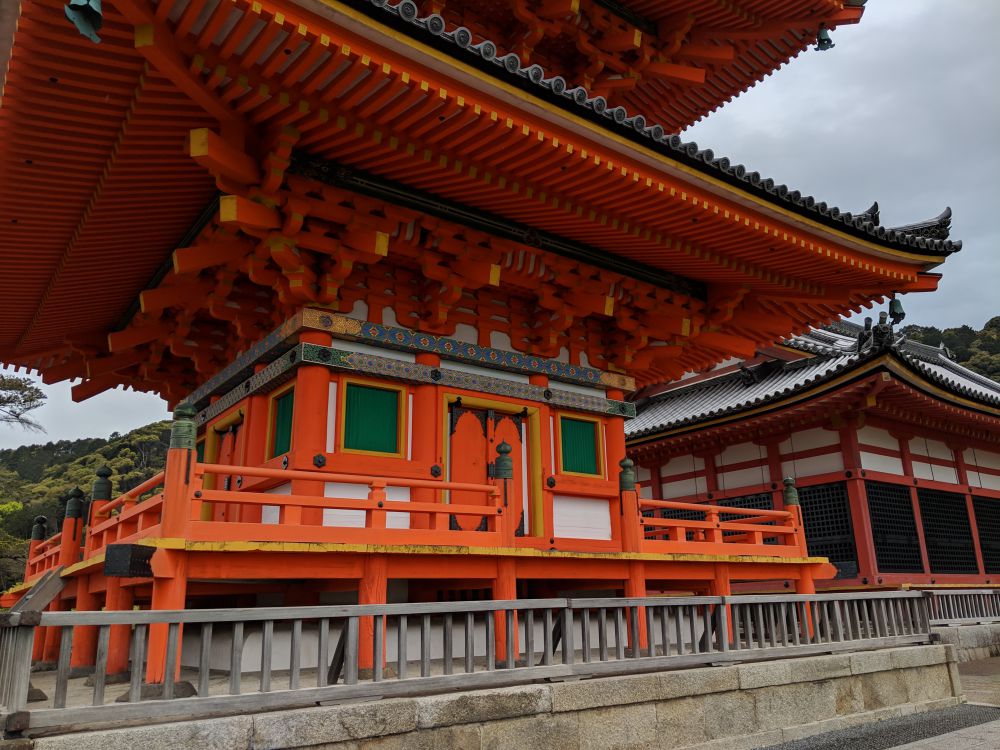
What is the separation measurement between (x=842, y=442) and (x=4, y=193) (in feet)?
52.2

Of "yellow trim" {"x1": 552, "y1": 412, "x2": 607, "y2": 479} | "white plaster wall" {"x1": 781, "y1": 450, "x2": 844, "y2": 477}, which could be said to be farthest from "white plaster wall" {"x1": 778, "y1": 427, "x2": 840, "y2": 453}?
"yellow trim" {"x1": 552, "y1": 412, "x2": 607, "y2": 479}

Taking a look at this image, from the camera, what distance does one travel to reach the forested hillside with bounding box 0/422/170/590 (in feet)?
121

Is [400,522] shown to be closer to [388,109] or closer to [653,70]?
[388,109]

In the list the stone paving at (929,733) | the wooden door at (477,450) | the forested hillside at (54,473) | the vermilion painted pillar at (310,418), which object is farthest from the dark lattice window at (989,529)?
the forested hillside at (54,473)

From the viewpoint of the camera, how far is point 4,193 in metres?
7.73

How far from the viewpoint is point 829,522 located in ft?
55.3

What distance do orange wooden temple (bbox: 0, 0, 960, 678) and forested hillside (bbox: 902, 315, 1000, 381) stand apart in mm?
48654

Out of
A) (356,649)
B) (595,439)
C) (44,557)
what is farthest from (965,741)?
(44,557)

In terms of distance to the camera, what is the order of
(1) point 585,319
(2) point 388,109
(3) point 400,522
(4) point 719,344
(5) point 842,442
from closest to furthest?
(2) point 388,109 < (3) point 400,522 < (1) point 585,319 < (4) point 719,344 < (5) point 842,442

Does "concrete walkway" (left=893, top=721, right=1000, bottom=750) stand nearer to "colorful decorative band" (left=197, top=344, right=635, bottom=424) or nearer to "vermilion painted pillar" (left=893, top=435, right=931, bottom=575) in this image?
"colorful decorative band" (left=197, top=344, right=635, bottom=424)

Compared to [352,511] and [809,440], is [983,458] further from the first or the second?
[352,511]

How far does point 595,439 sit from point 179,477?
626 centimetres

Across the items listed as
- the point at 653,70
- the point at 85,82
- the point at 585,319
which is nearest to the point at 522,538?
the point at 585,319

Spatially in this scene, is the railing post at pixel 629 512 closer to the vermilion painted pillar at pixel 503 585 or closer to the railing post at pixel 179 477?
the vermilion painted pillar at pixel 503 585
